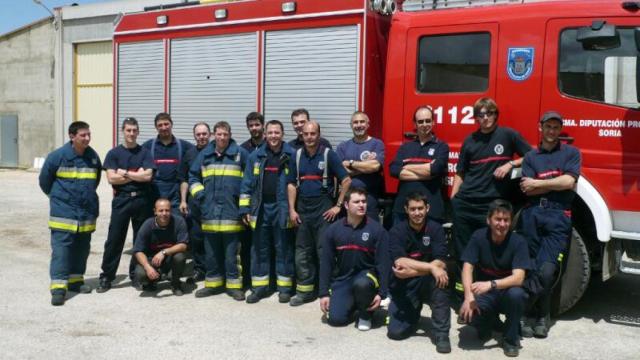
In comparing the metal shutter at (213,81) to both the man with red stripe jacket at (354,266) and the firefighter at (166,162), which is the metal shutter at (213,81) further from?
the man with red stripe jacket at (354,266)

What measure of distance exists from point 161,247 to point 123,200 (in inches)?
24.3

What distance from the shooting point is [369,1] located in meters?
6.06

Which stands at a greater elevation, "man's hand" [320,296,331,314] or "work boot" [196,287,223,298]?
"man's hand" [320,296,331,314]

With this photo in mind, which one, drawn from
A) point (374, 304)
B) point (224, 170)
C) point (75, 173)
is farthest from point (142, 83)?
point (374, 304)

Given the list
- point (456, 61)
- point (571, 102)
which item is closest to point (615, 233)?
point (571, 102)

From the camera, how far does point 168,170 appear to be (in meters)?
6.84

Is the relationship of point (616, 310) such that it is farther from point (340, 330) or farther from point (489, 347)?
point (340, 330)

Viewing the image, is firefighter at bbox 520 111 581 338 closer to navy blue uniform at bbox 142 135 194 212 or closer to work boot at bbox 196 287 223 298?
work boot at bbox 196 287 223 298

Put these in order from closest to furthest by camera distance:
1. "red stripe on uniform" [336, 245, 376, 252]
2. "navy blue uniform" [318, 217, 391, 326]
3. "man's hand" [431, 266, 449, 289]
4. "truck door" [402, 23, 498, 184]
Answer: "man's hand" [431, 266, 449, 289] → "navy blue uniform" [318, 217, 391, 326] → "red stripe on uniform" [336, 245, 376, 252] → "truck door" [402, 23, 498, 184]

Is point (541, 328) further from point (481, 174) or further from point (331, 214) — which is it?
point (331, 214)

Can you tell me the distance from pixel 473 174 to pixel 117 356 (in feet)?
10.2

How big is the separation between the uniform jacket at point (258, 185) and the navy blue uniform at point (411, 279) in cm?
128

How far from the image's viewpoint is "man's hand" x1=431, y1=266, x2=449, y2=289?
490cm

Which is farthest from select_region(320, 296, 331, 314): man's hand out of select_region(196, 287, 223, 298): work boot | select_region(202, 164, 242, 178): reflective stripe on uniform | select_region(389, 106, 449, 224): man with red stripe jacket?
select_region(202, 164, 242, 178): reflective stripe on uniform
